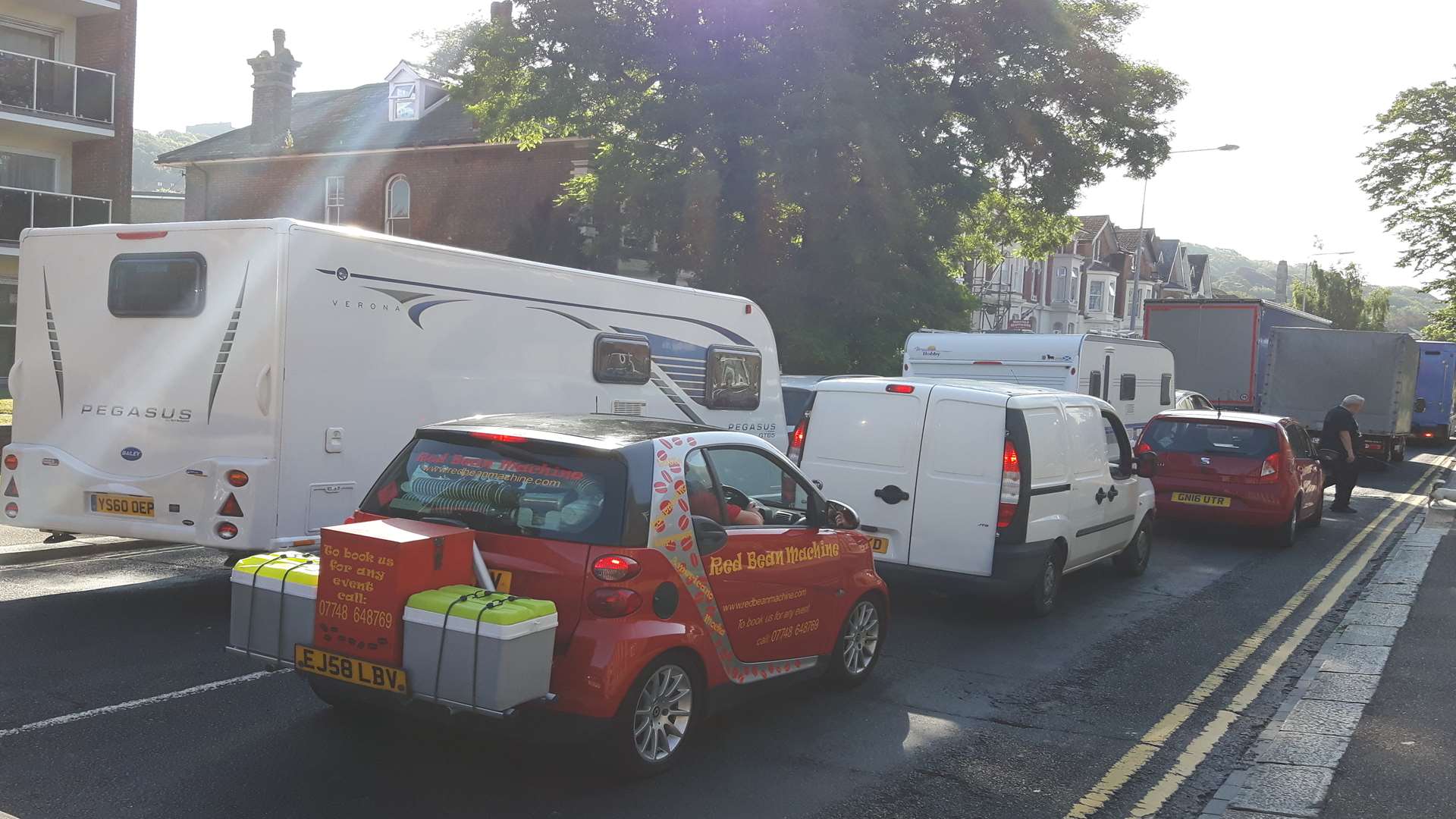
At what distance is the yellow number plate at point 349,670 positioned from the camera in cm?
486

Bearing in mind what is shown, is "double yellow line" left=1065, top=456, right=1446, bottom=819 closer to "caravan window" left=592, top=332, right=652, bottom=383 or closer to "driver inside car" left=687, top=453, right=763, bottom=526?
"driver inside car" left=687, top=453, right=763, bottom=526

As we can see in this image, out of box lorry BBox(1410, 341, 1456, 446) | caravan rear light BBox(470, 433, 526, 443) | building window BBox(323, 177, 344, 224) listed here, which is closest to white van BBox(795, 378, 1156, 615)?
caravan rear light BBox(470, 433, 526, 443)

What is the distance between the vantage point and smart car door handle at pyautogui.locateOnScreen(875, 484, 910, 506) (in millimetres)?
9109

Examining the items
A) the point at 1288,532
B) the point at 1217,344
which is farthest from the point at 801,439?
the point at 1217,344

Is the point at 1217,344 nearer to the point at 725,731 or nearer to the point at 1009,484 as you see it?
the point at 1009,484

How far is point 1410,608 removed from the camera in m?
10.1

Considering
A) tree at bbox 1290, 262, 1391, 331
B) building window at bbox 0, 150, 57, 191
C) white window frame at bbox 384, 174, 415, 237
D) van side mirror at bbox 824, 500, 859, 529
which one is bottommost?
van side mirror at bbox 824, 500, 859, 529

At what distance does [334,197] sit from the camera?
37.8 metres

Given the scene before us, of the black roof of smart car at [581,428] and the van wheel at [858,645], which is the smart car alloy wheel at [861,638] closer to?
the van wheel at [858,645]

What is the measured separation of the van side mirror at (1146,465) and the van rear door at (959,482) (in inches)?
116

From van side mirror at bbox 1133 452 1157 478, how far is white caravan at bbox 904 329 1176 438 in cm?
553

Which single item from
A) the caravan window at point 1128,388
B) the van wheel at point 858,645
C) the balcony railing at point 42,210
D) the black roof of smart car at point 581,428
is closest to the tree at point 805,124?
the caravan window at point 1128,388

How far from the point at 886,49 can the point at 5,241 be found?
1792 cm

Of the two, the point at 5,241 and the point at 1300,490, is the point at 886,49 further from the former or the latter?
the point at 5,241
